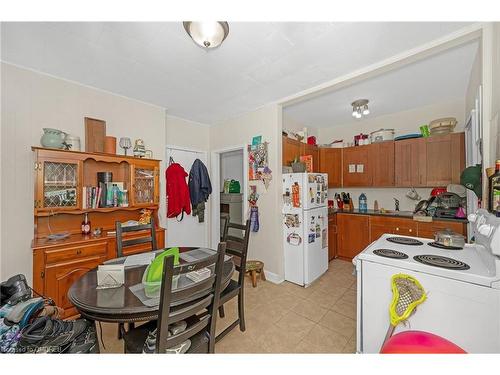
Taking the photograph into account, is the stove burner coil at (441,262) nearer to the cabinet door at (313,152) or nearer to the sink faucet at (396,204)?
the cabinet door at (313,152)

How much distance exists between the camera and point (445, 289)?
1040 millimetres

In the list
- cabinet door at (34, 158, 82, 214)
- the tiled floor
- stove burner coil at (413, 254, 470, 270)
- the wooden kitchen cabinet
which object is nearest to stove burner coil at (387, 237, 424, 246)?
stove burner coil at (413, 254, 470, 270)

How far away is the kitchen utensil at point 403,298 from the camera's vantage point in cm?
109

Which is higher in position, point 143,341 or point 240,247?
point 240,247

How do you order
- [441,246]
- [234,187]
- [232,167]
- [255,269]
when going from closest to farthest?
1. [441,246]
2. [255,269]
3. [234,187]
4. [232,167]

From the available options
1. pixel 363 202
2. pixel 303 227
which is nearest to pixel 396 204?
pixel 363 202

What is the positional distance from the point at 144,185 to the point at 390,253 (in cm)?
267

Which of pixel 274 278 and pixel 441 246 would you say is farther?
pixel 274 278

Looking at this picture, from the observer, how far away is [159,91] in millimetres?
2438

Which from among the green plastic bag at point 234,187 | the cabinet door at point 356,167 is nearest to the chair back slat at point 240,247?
the green plastic bag at point 234,187

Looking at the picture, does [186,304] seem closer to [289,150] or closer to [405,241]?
[405,241]

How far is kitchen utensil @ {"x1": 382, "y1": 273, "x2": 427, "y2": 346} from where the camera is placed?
1088mm

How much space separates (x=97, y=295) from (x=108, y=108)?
225 centimetres
